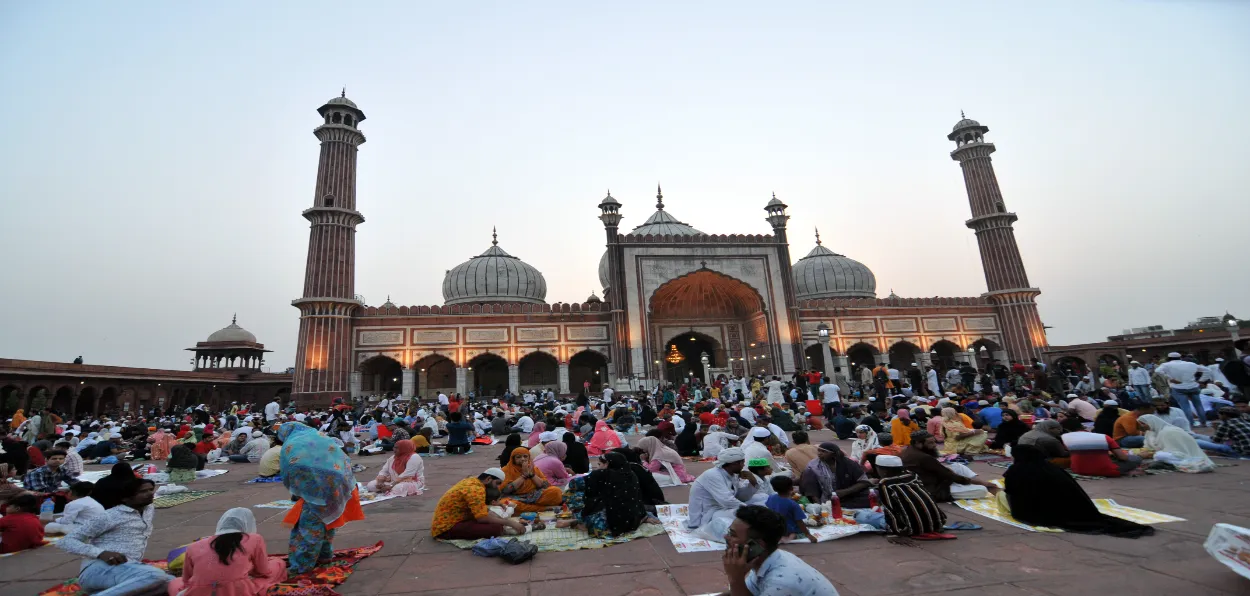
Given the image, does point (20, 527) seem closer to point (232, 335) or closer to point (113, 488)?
point (113, 488)

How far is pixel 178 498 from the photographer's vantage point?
573 cm

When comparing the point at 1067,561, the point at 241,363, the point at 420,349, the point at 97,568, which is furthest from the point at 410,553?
the point at 241,363

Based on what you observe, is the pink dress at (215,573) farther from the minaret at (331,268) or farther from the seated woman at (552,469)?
the minaret at (331,268)

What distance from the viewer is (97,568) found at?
277cm

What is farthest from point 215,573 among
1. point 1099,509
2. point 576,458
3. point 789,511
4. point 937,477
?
point 1099,509

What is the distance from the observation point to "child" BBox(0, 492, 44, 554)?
370 centimetres

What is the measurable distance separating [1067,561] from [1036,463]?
813mm

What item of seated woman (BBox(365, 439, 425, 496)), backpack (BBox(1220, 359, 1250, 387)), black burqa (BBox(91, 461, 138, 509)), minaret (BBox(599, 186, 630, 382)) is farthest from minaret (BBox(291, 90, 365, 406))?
backpack (BBox(1220, 359, 1250, 387))

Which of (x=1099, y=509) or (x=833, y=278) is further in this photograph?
(x=833, y=278)

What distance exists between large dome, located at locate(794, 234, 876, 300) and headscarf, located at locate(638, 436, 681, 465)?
2579cm

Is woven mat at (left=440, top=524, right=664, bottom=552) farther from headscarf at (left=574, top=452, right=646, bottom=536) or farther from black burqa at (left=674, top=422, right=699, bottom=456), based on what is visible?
black burqa at (left=674, top=422, right=699, bottom=456)

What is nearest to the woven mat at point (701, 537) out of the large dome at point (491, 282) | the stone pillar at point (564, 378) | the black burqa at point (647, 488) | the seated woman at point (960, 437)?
the black burqa at point (647, 488)

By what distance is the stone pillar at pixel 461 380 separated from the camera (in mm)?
22422

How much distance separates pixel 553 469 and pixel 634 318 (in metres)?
17.2
